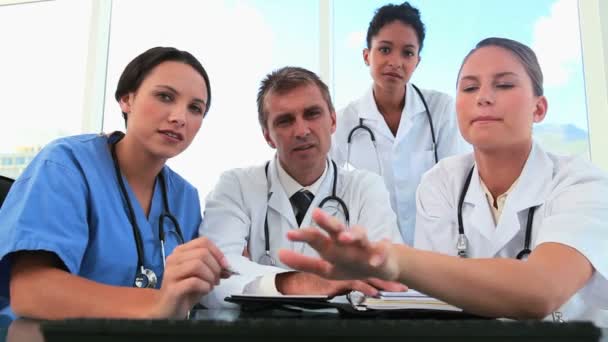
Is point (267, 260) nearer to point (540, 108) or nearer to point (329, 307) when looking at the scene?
point (329, 307)

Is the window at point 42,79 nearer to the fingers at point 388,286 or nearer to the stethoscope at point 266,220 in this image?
the stethoscope at point 266,220

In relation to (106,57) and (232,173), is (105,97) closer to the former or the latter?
(106,57)

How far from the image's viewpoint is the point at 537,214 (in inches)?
40.4

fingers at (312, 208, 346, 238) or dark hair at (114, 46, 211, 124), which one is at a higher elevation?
dark hair at (114, 46, 211, 124)

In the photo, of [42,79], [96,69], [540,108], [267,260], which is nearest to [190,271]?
[267,260]

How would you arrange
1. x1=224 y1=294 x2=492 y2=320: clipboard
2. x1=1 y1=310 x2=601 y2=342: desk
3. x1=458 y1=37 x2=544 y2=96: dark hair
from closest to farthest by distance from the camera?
x1=1 y1=310 x2=601 y2=342: desk < x1=224 y1=294 x2=492 y2=320: clipboard < x1=458 y1=37 x2=544 y2=96: dark hair

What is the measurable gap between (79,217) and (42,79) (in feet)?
8.36

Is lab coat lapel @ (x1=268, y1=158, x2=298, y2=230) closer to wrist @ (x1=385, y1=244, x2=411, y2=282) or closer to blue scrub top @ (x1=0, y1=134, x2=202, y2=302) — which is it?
blue scrub top @ (x1=0, y1=134, x2=202, y2=302)

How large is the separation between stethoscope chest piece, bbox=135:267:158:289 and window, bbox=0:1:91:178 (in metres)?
2.31

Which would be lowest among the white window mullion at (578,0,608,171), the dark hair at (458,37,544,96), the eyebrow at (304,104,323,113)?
the eyebrow at (304,104,323,113)

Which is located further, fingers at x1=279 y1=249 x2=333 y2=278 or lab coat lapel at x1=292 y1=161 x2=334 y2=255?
lab coat lapel at x1=292 y1=161 x2=334 y2=255

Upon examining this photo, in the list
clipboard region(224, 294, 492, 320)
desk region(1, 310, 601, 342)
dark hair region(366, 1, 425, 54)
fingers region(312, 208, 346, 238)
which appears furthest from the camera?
dark hair region(366, 1, 425, 54)

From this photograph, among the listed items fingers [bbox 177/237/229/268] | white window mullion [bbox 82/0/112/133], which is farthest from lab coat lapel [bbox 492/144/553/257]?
white window mullion [bbox 82/0/112/133]

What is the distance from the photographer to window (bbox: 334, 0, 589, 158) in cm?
237
